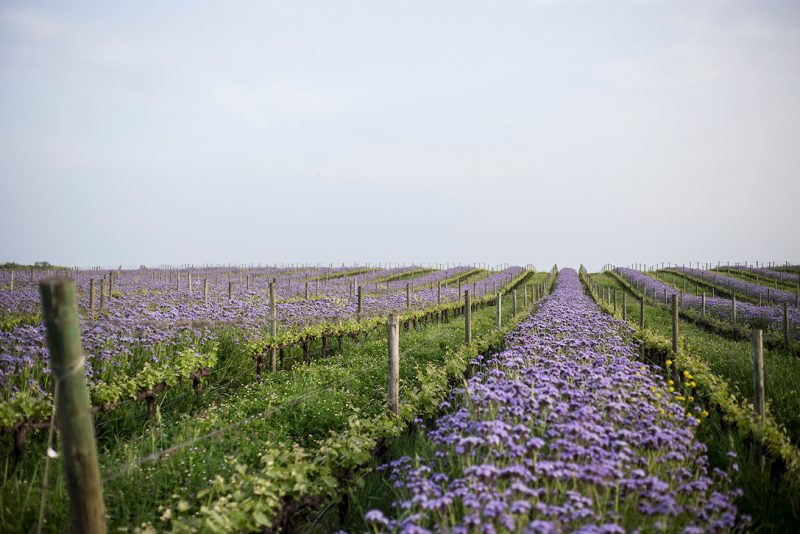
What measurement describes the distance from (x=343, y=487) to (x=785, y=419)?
7.13 metres

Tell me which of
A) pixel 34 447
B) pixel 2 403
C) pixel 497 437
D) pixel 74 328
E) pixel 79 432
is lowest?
pixel 34 447

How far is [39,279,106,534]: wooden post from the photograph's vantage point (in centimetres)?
321

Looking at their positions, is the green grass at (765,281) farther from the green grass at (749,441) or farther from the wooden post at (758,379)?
the wooden post at (758,379)

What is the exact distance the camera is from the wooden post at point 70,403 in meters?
3.21

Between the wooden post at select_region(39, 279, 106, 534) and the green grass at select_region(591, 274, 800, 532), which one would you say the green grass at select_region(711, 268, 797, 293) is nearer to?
the green grass at select_region(591, 274, 800, 532)

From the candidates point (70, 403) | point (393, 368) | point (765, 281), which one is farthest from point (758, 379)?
point (765, 281)

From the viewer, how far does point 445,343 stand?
1585 centimetres

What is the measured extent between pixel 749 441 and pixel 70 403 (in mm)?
7290

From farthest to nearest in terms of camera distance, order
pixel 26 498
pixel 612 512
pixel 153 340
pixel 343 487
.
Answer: pixel 153 340
pixel 343 487
pixel 26 498
pixel 612 512

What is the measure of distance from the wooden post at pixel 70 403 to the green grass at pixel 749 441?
16.9 ft

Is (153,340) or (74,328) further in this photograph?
(153,340)

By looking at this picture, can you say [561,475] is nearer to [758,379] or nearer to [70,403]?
[70,403]

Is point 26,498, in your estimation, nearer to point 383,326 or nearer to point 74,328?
point 74,328

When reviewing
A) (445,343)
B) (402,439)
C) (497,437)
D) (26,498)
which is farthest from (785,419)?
(26,498)
